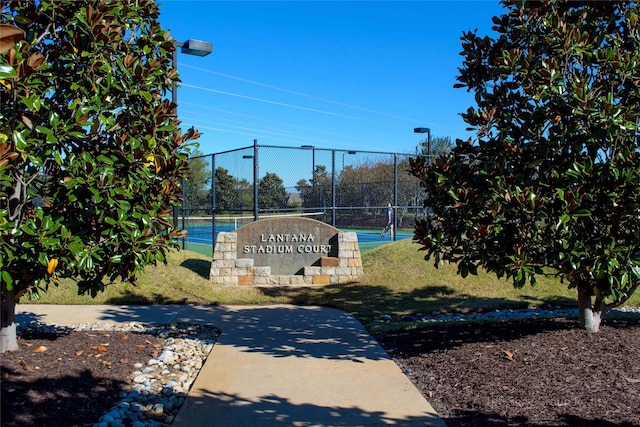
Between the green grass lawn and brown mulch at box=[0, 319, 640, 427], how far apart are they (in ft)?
9.15

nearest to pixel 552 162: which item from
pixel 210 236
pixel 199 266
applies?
pixel 199 266

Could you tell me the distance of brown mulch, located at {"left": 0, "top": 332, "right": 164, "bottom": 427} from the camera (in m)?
4.18

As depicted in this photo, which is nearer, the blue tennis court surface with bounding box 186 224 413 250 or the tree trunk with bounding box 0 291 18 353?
the tree trunk with bounding box 0 291 18 353

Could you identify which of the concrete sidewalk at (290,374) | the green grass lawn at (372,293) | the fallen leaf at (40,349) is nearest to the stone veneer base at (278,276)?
the green grass lawn at (372,293)

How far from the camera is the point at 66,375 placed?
4969mm

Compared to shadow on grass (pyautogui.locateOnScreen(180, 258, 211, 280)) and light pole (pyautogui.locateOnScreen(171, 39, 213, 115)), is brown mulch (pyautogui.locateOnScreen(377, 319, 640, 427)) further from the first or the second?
light pole (pyautogui.locateOnScreen(171, 39, 213, 115))

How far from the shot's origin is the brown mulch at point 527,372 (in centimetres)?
424

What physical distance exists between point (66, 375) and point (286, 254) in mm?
7262

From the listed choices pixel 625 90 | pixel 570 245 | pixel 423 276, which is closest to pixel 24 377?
pixel 570 245

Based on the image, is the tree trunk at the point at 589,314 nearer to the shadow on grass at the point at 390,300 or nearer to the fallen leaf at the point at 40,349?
the shadow on grass at the point at 390,300

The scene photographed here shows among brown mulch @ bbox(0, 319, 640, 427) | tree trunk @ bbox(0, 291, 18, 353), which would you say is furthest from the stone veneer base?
tree trunk @ bbox(0, 291, 18, 353)

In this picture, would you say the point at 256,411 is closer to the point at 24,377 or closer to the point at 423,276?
the point at 24,377

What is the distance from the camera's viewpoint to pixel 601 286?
217 inches

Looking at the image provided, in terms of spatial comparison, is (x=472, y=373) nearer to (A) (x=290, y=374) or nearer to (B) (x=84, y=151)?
(A) (x=290, y=374)
